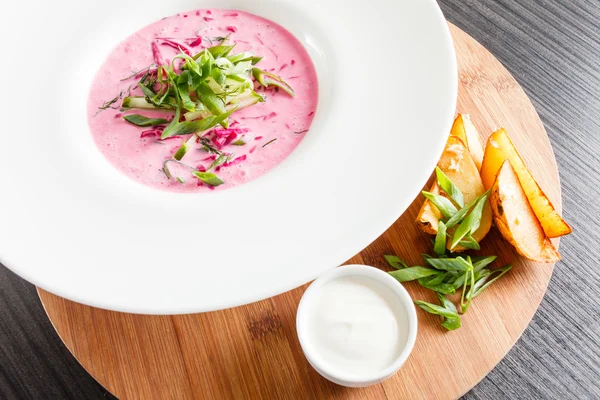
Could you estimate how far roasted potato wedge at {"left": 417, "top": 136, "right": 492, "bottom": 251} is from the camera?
64.3 inches

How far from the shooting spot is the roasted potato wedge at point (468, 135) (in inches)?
68.9

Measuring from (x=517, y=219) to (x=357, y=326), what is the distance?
49 centimetres

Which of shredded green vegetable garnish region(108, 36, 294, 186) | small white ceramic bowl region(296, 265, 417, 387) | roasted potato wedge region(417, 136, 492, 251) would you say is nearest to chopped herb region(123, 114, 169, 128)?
shredded green vegetable garnish region(108, 36, 294, 186)

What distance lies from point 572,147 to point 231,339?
4.89 ft

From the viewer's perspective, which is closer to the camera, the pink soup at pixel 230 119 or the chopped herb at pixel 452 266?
the chopped herb at pixel 452 266

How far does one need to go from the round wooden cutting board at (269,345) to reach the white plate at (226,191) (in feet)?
0.64

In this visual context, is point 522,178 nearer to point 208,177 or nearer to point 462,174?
point 462,174

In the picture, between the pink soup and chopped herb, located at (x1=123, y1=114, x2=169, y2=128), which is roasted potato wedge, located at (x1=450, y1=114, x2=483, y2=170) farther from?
chopped herb, located at (x1=123, y1=114, x2=169, y2=128)

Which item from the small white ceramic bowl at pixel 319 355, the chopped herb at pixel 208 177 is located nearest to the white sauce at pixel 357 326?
the small white ceramic bowl at pixel 319 355

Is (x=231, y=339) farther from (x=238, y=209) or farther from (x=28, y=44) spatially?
(x=28, y=44)

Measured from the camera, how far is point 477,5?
2.79 metres

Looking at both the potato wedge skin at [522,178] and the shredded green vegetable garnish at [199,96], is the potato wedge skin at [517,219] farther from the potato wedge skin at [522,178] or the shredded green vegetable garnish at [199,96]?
the shredded green vegetable garnish at [199,96]

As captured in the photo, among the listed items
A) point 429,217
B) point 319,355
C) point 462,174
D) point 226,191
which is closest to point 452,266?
point 429,217

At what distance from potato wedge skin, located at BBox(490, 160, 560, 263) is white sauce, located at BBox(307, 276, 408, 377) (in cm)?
34
